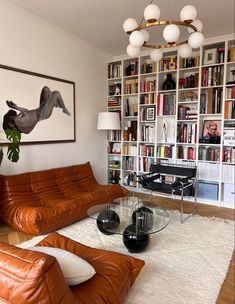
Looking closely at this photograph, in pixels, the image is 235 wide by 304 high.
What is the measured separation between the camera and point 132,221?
2.43m

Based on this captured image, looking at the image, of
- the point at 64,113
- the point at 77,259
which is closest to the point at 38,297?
the point at 77,259

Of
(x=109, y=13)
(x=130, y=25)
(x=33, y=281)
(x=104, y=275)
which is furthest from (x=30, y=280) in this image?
(x=109, y=13)

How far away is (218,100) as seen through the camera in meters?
3.78

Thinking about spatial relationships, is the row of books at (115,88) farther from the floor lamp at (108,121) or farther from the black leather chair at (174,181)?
the black leather chair at (174,181)

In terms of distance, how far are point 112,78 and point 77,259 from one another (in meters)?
4.06

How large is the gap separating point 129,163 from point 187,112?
4.81ft

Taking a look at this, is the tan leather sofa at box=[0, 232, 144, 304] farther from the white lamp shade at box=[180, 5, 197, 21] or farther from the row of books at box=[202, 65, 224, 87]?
the row of books at box=[202, 65, 224, 87]

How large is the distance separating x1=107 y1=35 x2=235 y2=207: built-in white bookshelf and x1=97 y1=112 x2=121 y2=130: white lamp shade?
0.47m

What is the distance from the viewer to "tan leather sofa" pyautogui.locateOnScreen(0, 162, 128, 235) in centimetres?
260

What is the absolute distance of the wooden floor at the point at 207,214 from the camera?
1.78 meters

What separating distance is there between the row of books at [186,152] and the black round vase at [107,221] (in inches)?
77.5

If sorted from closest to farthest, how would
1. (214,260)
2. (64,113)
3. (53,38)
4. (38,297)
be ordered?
(38,297)
(214,260)
(53,38)
(64,113)

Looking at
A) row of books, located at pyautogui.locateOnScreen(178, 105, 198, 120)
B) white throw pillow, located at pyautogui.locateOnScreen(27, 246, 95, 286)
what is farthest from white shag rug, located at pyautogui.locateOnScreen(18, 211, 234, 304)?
row of books, located at pyautogui.locateOnScreen(178, 105, 198, 120)

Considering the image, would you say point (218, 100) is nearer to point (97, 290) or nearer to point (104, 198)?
point (104, 198)
